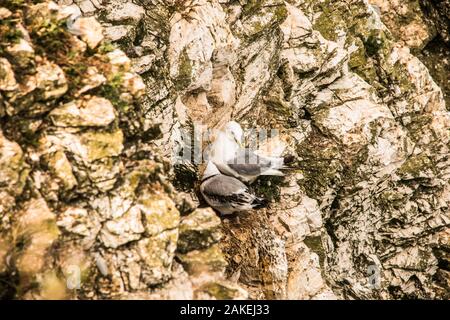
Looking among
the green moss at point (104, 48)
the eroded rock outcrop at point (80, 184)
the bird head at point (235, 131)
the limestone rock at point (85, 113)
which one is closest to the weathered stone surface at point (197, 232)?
the eroded rock outcrop at point (80, 184)

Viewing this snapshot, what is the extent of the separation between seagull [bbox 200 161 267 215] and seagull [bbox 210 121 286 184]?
0.37m

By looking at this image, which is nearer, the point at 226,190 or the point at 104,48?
the point at 104,48

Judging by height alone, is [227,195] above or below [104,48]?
below

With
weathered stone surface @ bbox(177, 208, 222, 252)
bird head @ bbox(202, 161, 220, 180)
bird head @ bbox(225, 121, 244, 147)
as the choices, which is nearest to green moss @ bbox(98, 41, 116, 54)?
weathered stone surface @ bbox(177, 208, 222, 252)

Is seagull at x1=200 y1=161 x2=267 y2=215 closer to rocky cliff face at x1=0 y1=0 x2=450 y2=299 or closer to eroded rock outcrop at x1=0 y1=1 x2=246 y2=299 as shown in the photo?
rocky cliff face at x1=0 y1=0 x2=450 y2=299

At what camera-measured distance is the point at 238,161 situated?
12.9 m

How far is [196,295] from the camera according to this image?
30.8 feet

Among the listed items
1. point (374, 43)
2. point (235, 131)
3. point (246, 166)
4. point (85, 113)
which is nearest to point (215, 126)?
point (235, 131)

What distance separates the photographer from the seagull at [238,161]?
42.0 ft

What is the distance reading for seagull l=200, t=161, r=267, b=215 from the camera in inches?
472

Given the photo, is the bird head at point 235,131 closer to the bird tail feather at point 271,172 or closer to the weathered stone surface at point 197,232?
the bird tail feather at point 271,172

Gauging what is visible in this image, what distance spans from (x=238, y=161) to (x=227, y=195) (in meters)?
1.12

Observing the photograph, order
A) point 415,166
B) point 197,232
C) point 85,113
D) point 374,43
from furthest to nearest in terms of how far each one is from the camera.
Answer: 1. point 415,166
2. point 374,43
3. point 197,232
4. point 85,113

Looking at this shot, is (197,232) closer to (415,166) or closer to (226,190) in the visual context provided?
(226,190)
